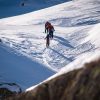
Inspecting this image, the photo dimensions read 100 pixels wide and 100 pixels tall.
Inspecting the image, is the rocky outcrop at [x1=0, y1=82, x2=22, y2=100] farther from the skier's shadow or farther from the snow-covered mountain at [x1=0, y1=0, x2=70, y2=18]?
the snow-covered mountain at [x1=0, y1=0, x2=70, y2=18]

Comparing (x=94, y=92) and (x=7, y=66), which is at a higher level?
(x=94, y=92)

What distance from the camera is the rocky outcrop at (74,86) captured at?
1770mm

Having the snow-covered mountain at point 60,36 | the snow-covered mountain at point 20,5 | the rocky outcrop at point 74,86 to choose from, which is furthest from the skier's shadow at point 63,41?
the snow-covered mountain at point 20,5

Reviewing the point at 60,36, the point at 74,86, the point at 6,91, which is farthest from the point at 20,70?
the point at 74,86

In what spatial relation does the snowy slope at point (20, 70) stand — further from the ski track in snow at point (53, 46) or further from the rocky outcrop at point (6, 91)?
the rocky outcrop at point (6, 91)

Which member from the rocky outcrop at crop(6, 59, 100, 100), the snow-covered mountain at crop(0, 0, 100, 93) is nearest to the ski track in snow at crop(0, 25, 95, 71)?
the snow-covered mountain at crop(0, 0, 100, 93)

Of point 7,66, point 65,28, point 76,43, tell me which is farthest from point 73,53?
point 65,28

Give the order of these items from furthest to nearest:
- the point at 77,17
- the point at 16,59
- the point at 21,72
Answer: the point at 77,17
the point at 16,59
the point at 21,72

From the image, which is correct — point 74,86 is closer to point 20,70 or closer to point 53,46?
point 20,70

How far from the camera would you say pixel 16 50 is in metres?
22.3

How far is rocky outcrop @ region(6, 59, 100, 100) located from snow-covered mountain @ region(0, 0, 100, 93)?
11.6 meters

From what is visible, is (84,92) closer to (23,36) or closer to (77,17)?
(23,36)

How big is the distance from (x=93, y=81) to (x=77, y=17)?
3214 cm

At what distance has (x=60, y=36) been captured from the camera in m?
27.1
